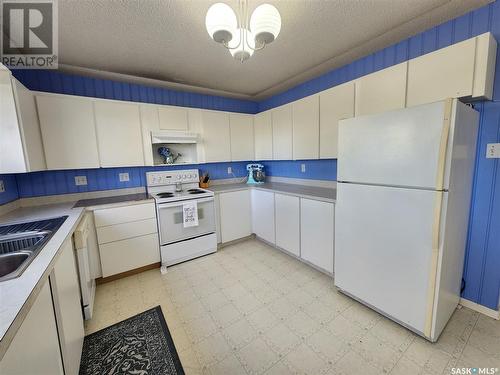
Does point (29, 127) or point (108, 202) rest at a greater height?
point (29, 127)

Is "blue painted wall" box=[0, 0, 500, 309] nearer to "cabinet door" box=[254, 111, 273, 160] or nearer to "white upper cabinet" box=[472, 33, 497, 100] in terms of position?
"white upper cabinet" box=[472, 33, 497, 100]

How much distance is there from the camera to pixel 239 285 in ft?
7.28

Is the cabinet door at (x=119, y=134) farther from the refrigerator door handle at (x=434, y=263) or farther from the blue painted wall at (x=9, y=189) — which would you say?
the refrigerator door handle at (x=434, y=263)

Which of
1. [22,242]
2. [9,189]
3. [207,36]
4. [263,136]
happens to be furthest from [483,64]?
[9,189]

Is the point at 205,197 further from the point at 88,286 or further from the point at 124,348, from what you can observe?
the point at 124,348

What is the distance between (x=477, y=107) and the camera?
64.7 inches

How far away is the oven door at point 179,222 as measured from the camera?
8.32 ft

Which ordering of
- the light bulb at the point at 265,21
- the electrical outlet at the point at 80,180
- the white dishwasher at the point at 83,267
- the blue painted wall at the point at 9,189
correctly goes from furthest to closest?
the electrical outlet at the point at 80,180 < the blue painted wall at the point at 9,189 < the white dishwasher at the point at 83,267 < the light bulb at the point at 265,21

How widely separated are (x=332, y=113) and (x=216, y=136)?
1678 mm

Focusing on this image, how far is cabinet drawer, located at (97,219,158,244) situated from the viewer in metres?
2.25

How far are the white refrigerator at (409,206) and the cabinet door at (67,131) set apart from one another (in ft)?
8.55

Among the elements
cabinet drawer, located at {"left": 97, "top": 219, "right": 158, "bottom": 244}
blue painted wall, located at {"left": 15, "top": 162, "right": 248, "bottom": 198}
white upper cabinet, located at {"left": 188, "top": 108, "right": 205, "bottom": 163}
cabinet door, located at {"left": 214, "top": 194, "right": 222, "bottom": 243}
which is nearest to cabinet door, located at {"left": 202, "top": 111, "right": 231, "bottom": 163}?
white upper cabinet, located at {"left": 188, "top": 108, "right": 205, "bottom": 163}

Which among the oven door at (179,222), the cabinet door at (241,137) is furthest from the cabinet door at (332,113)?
the oven door at (179,222)

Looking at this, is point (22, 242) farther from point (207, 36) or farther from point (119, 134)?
point (207, 36)
